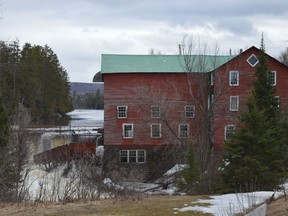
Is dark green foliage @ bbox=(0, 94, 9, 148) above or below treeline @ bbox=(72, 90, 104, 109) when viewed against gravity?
below

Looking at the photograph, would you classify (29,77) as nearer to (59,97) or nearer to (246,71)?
(59,97)

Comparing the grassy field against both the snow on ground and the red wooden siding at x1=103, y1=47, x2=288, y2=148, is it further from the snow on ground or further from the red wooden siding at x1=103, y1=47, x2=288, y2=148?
the red wooden siding at x1=103, y1=47, x2=288, y2=148

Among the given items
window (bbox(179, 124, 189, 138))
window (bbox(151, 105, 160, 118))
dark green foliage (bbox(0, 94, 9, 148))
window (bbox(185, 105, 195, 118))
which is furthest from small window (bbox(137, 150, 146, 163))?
dark green foliage (bbox(0, 94, 9, 148))

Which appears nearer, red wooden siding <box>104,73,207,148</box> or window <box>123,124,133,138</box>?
red wooden siding <box>104,73,207,148</box>

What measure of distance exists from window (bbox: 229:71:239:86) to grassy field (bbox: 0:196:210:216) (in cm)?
3945

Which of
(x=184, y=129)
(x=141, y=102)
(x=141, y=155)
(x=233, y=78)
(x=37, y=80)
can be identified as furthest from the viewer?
(x=37, y=80)

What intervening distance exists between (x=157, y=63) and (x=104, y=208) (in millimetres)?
43728

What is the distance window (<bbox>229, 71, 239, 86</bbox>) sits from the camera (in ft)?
165

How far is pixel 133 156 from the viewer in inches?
2047

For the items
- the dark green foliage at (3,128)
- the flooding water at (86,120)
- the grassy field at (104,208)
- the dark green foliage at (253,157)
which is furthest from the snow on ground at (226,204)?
the flooding water at (86,120)

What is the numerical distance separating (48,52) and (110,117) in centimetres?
6491

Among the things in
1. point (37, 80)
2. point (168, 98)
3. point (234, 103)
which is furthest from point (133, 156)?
point (37, 80)

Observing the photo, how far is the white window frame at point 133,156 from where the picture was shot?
5184 cm

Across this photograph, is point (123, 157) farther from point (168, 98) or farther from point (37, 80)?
point (37, 80)
